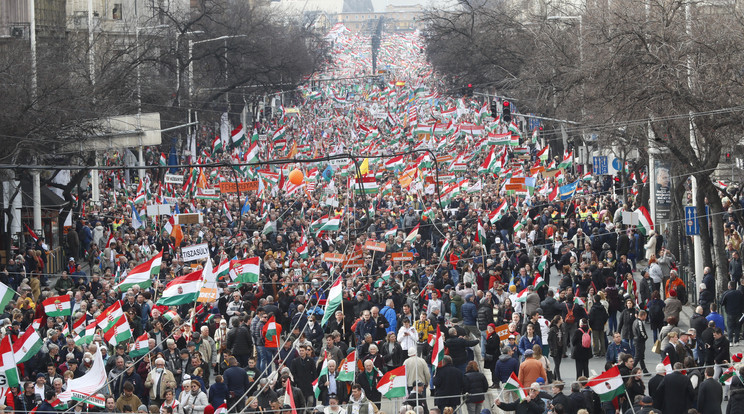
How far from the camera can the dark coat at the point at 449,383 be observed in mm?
16469

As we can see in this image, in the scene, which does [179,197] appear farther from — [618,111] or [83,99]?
[618,111]

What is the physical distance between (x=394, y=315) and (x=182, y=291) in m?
3.41

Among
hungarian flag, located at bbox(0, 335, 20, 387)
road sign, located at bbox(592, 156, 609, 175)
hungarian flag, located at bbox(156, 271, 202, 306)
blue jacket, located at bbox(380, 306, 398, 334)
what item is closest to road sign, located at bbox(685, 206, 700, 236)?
blue jacket, located at bbox(380, 306, 398, 334)

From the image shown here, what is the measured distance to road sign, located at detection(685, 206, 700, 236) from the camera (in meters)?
26.2

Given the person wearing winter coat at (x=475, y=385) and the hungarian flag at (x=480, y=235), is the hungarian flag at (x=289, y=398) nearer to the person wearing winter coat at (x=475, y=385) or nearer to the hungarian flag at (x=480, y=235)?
the person wearing winter coat at (x=475, y=385)

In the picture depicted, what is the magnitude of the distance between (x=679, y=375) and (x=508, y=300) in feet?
20.4

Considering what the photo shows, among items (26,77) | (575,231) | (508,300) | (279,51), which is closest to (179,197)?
(26,77)

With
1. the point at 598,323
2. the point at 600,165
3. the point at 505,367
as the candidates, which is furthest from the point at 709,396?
the point at 600,165

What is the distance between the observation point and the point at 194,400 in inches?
634

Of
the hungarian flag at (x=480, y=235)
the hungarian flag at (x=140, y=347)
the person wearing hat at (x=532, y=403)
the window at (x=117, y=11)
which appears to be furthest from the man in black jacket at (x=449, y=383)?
the window at (x=117, y=11)

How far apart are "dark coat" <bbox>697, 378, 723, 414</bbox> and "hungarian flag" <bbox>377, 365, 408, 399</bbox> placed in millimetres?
3591

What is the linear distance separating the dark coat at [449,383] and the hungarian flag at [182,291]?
524 cm

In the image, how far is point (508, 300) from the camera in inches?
846

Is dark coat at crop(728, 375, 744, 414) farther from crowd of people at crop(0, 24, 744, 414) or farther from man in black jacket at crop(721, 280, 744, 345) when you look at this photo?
man in black jacket at crop(721, 280, 744, 345)
